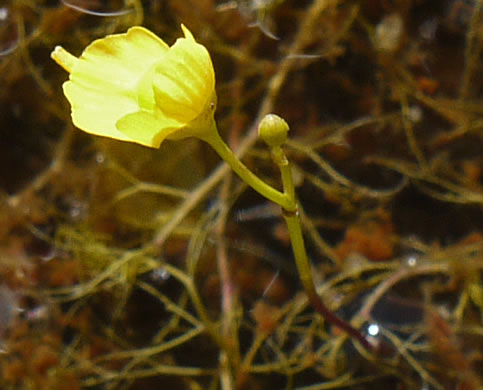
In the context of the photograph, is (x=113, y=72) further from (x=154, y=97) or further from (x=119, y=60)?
(x=154, y=97)

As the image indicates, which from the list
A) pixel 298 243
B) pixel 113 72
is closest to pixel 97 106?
pixel 113 72

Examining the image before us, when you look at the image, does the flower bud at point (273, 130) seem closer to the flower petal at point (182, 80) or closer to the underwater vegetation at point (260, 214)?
the flower petal at point (182, 80)

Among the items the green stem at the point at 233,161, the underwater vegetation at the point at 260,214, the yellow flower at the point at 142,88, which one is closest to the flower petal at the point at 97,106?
the yellow flower at the point at 142,88

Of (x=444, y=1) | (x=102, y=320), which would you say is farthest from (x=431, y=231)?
(x=102, y=320)

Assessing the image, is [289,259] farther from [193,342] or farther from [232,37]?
[232,37]

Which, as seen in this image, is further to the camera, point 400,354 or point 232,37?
point 232,37

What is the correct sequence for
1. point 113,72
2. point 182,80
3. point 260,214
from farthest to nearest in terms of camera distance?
1. point 260,214
2. point 113,72
3. point 182,80
